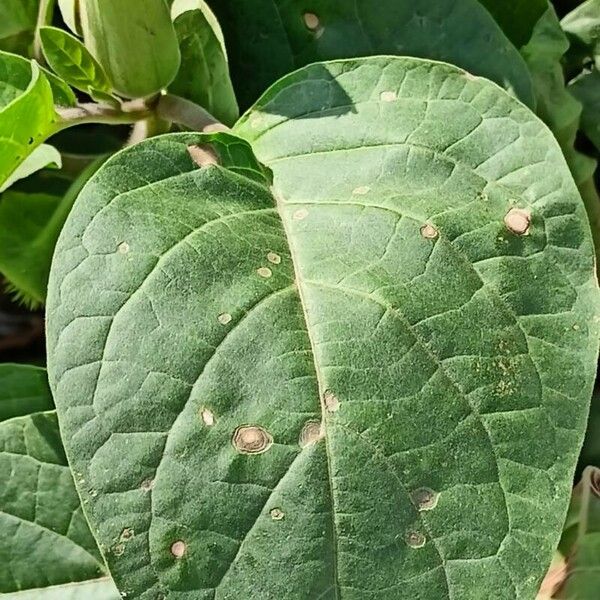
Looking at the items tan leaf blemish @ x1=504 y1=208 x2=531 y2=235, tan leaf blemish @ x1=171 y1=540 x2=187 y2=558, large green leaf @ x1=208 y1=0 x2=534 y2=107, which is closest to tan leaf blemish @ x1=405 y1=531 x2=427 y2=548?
tan leaf blemish @ x1=171 y1=540 x2=187 y2=558

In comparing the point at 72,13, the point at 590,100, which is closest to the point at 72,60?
the point at 72,13

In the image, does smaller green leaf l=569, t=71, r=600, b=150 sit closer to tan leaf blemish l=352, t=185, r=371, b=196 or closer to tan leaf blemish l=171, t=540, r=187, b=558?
tan leaf blemish l=352, t=185, r=371, b=196

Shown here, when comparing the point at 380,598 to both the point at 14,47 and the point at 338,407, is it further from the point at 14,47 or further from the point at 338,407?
the point at 14,47

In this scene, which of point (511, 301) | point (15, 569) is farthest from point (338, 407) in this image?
point (15, 569)

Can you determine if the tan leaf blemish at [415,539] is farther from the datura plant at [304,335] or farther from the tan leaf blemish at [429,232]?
the tan leaf blemish at [429,232]

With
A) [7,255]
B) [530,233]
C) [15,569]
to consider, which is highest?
[530,233]
